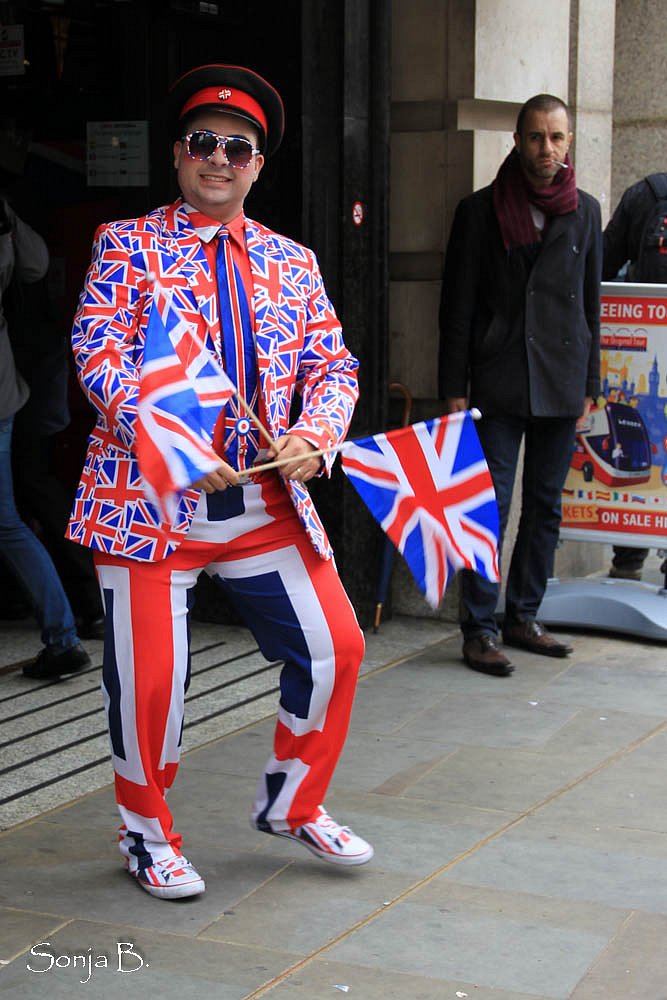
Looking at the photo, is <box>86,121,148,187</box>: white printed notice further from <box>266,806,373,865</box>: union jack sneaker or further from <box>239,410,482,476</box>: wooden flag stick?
<box>266,806,373,865</box>: union jack sneaker

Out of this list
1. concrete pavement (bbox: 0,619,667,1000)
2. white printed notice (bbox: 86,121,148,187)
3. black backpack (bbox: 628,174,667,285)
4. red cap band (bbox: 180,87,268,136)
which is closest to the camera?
concrete pavement (bbox: 0,619,667,1000)

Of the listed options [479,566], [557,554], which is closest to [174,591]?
[479,566]

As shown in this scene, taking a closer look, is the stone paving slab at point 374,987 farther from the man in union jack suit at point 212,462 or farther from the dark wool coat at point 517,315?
the dark wool coat at point 517,315

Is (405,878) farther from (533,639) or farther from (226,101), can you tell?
(533,639)

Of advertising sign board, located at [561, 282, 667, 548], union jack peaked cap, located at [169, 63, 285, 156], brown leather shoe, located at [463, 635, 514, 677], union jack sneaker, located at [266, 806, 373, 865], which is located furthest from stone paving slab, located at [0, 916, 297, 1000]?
advertising sign board, located at [561, 282, 667, 548]

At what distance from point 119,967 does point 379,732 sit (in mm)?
1995

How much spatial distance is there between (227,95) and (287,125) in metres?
2.58

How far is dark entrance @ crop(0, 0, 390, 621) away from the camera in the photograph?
6391 mm

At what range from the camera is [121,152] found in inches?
268

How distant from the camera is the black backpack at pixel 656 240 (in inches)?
291

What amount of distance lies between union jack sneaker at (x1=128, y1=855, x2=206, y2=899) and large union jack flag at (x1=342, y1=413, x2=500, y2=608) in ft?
2.93

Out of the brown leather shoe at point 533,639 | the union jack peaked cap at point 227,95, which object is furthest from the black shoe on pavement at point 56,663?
the union jack peaked cap at point 227,95

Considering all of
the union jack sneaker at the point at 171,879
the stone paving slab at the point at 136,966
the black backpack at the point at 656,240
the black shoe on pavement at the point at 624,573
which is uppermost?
the black backpack at the point at 656,240

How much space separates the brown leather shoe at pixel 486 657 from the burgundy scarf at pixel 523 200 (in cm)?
152
